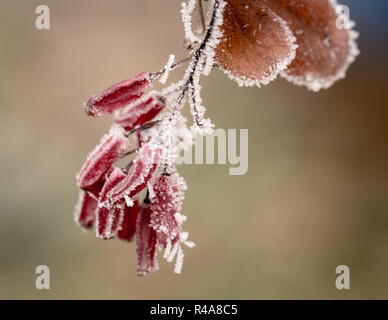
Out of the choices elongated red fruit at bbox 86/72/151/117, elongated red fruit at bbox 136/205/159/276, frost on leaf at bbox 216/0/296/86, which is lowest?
elongated red fruit at bbox 136/205/159/276

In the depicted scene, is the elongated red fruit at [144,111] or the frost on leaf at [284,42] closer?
the frost on leaf at [284,42]

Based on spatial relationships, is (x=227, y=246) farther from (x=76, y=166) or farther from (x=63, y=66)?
(x=63, y=66)

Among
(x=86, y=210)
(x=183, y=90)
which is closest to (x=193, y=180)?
(x=86, y=210)

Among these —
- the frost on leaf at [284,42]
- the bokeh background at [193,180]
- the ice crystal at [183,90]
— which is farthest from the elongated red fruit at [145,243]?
the bokeh background at [193,180]

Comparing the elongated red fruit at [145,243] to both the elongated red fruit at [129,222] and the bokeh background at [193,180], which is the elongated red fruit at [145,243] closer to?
the elongated red fruit at [129,222]

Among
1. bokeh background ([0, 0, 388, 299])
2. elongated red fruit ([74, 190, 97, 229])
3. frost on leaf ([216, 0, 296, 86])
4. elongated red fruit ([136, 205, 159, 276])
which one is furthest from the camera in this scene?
bokeh background ([0, 0, 388, 299])

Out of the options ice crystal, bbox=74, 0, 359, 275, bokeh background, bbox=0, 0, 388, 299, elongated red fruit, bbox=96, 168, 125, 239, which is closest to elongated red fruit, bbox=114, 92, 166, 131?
ice crystal, bbox=74, 0, 359, 275

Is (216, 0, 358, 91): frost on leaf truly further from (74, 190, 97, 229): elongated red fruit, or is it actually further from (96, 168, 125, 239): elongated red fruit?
(74, 190, 97, 229): elongated red fruit
